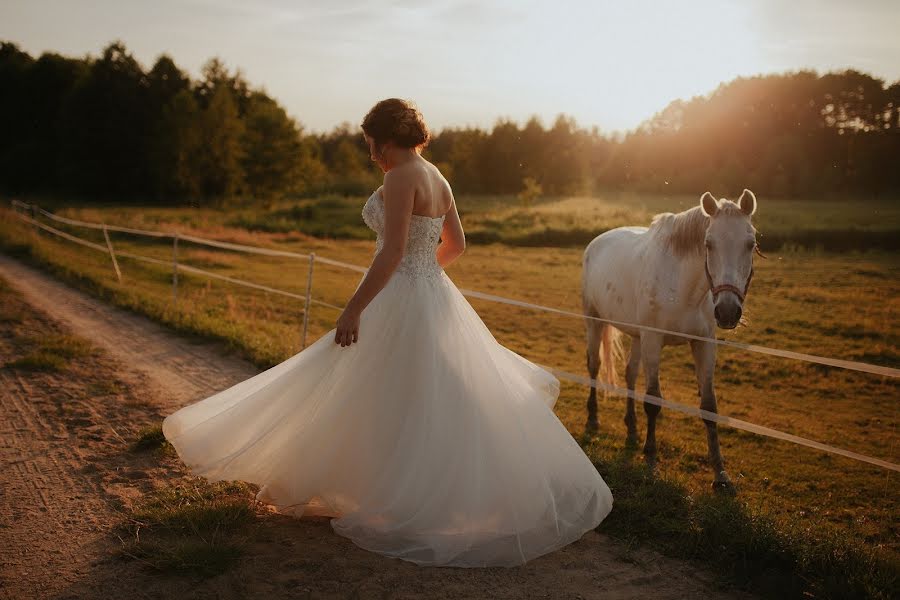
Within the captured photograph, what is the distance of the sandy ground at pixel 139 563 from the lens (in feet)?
9.61

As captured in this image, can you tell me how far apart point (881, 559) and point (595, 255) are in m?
4.57

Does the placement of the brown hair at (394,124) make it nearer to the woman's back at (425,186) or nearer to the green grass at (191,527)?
the woman's back at (425,186)

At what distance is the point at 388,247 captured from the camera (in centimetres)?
315

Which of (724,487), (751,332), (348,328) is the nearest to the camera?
(348,328)

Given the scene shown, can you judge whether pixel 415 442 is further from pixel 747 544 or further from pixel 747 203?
pixel 747 203

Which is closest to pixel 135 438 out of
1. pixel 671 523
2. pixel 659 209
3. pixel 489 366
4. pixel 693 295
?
pixel 489 366

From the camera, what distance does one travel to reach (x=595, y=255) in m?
7.33

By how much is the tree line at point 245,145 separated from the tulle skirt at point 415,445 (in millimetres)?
19219

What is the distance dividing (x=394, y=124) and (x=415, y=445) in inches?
62.9

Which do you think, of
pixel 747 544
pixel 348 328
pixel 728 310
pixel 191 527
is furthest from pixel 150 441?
pixel 728 310

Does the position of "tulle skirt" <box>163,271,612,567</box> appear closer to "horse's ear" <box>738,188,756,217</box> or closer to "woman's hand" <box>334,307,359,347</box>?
"woman's hand" <box>334,307,359,347</box>

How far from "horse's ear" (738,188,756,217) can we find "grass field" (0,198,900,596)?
1.99 m

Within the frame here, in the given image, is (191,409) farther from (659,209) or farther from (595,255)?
(659,209)

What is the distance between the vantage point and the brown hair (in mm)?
3178
